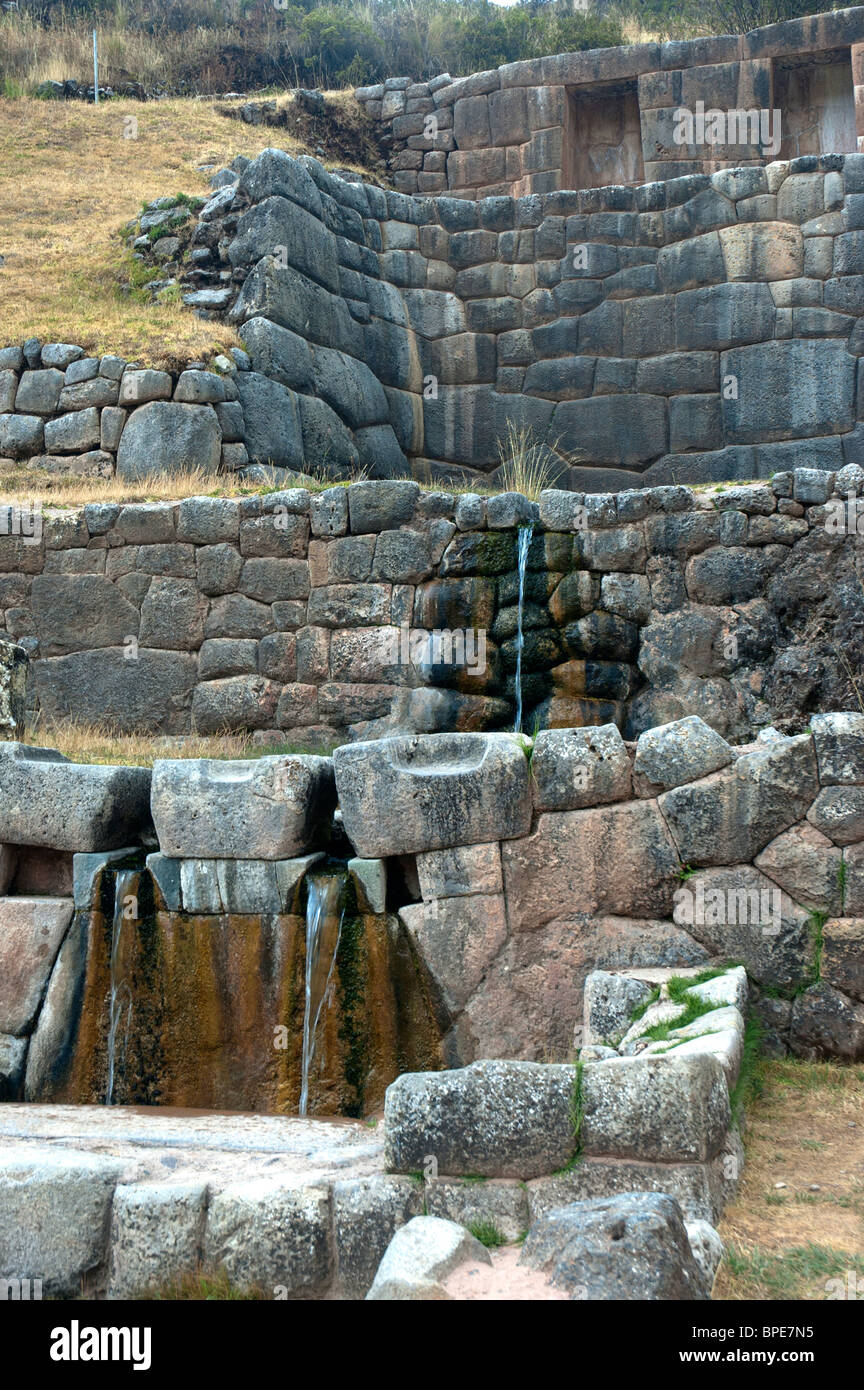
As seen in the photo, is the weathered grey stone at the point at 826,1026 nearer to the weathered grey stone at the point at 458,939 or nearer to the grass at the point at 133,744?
the weathered grey stone at the point at 458,939

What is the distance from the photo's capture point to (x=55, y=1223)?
393cm

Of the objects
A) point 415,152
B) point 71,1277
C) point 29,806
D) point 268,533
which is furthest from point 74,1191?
point 415,152

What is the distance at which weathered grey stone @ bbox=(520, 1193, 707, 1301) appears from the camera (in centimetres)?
305

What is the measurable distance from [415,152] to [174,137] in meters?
3.46

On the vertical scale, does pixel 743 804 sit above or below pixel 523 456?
below

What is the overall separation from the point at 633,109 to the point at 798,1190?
54.7ft

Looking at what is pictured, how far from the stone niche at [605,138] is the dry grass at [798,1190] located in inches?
597

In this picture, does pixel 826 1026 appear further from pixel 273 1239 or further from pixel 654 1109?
pixel 273 1239

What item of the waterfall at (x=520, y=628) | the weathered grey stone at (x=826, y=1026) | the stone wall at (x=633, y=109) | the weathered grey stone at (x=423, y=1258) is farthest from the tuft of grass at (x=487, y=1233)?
the stone wall at (x=633, y=109)

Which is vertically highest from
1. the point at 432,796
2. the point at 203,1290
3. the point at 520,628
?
the point at 520,628

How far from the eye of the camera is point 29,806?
20.4 ft

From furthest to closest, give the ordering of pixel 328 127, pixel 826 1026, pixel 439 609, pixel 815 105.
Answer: pixel 328 127 → pixel 815 105 → pixel 439 609 → pixel 826 1026

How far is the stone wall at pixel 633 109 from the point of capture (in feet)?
54.6

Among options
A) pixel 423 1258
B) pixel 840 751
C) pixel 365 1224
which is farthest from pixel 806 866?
pixel 423 1258
